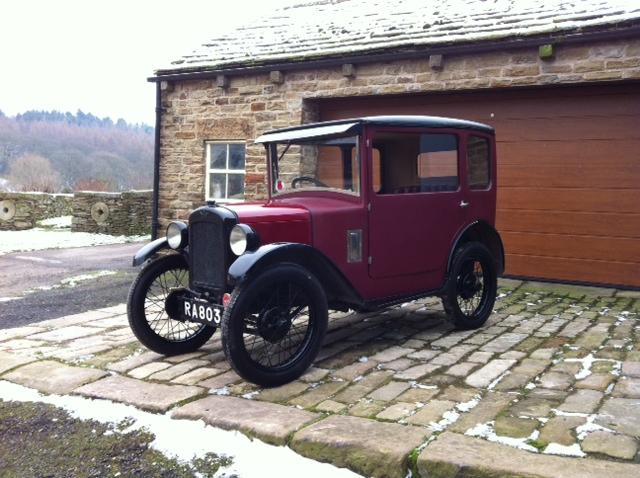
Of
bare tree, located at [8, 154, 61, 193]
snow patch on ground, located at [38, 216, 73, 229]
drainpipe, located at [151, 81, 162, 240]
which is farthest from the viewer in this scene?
bare tree, located at [8, 154, 61, 193]

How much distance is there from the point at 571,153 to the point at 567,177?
293 millimetres

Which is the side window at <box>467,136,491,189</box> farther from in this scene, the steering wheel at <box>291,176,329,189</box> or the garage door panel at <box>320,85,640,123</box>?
the garage door panel at <box>320,85,640,123</box>

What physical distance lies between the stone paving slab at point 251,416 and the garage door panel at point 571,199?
5260 millimetres

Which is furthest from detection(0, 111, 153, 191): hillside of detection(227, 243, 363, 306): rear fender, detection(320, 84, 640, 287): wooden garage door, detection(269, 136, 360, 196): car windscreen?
detection(227, 243, 363, 306): rear fender

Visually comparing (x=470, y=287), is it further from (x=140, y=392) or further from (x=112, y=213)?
(x=112, y=213)

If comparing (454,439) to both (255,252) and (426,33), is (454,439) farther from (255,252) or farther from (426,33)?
(426,33)

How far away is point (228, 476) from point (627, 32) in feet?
20.5

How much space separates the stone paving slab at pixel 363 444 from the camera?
9.02 ft

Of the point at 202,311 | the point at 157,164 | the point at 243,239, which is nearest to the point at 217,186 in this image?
the point at 157,164

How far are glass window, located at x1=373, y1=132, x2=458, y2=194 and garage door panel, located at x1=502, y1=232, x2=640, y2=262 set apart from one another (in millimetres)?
2912

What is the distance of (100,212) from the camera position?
16.0 meters

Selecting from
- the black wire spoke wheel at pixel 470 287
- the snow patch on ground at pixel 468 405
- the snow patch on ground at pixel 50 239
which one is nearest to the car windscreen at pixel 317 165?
the black wire spoke wheel at pixel 470 287

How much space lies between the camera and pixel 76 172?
232 feet

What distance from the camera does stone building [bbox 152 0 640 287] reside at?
6.94 metres
